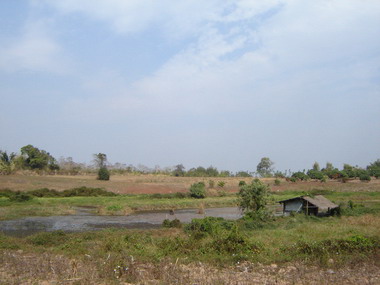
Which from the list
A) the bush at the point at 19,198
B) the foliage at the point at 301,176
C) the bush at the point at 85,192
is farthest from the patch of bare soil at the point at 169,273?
the foliage at the point at 301,176

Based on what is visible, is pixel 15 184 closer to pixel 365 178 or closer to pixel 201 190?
pixel 201 190

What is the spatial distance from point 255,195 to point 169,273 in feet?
55.7

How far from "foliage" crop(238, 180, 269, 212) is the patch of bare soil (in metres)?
13.6

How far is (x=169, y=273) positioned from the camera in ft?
33.6

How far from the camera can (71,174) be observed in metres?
73.9

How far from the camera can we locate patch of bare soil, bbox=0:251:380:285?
955 centimetres

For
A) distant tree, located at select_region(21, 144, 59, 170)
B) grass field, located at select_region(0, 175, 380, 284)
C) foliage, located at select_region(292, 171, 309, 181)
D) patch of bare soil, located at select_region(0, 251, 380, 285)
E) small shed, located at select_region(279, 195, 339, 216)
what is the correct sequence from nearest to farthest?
1. patch of bare soil, located at select_region(0, 251, 380, 285)
2. grass field, located at select_region(0, 175, 380, 284)
3. small shed, located at select_region(279, 195, 339, 216)
4. distant tree, located at select_region(21, 144, 59, 170)
5. foliage, located at select_region(292, 171, 309, 181)

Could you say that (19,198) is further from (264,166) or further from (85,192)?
(264,166)

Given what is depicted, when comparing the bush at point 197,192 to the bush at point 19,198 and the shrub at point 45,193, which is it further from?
the bush at point 19,198

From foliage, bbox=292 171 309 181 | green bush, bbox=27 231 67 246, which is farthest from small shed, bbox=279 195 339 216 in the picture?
foliage, bbox=292 171 309 181

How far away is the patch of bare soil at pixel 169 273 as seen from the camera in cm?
955

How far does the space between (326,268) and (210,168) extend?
293ft

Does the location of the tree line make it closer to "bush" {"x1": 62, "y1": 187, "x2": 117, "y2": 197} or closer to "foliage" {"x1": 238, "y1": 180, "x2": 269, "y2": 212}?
"bush" {"x1": 62, "y1": 187, "x2": 117, "y2": 197}

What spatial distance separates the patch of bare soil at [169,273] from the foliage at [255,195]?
13.6 metres
